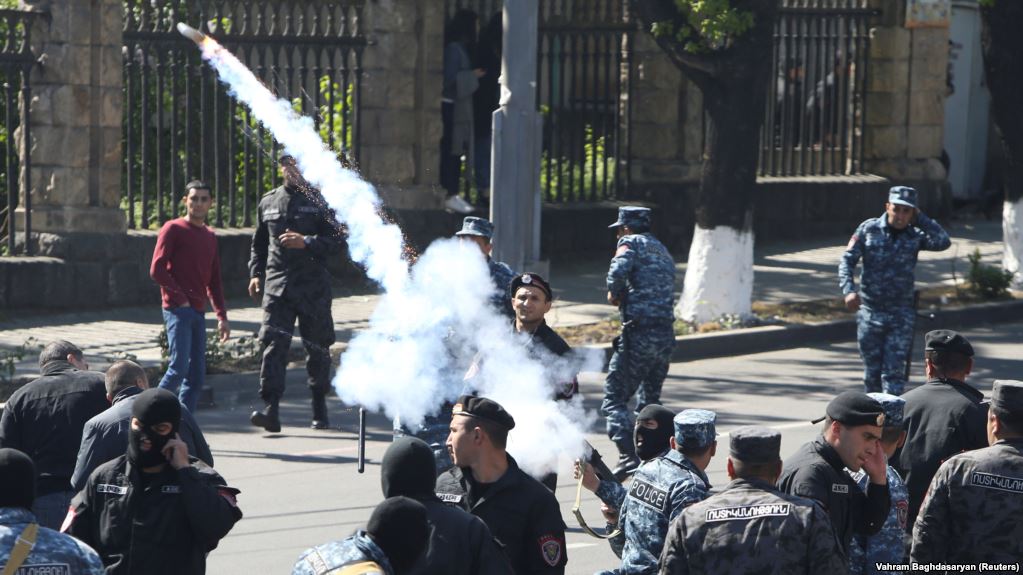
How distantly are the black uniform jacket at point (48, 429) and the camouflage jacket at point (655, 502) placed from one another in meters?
2.61

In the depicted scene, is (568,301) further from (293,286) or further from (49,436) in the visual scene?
(49,436)

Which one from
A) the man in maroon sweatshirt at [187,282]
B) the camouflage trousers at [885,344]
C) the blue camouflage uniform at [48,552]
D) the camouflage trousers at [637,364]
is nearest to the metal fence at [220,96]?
the man in maroon sweatshirt at [187,282]

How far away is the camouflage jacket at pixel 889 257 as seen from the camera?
11758mm

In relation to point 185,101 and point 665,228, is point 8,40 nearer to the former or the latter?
point 185,101

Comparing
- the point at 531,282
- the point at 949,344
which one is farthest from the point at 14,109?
the point at 949,344

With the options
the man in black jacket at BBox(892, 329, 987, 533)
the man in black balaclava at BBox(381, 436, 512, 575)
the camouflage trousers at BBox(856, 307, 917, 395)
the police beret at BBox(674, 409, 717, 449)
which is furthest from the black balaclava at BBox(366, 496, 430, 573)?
the camouflage trousers at BBox(856, 307, 917, 395)

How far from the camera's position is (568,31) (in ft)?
62.5

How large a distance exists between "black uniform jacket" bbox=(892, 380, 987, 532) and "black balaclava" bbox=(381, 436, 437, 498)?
270 centimetres

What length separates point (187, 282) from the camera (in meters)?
11.1

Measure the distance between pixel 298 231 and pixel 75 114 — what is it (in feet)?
16.1

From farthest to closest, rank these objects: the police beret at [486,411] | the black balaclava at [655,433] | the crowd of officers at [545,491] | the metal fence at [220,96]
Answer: the metal fence at [220,96] < the black balaclava at [655,433] < the police beret at [486,411] < the crowd of officers at [545,491]

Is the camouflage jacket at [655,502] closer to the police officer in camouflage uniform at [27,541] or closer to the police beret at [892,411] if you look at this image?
the police beret at [892,411]

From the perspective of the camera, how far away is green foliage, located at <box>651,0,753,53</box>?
14.8 metres

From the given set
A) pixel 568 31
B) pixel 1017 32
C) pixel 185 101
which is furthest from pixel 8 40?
pixel 1017 32
